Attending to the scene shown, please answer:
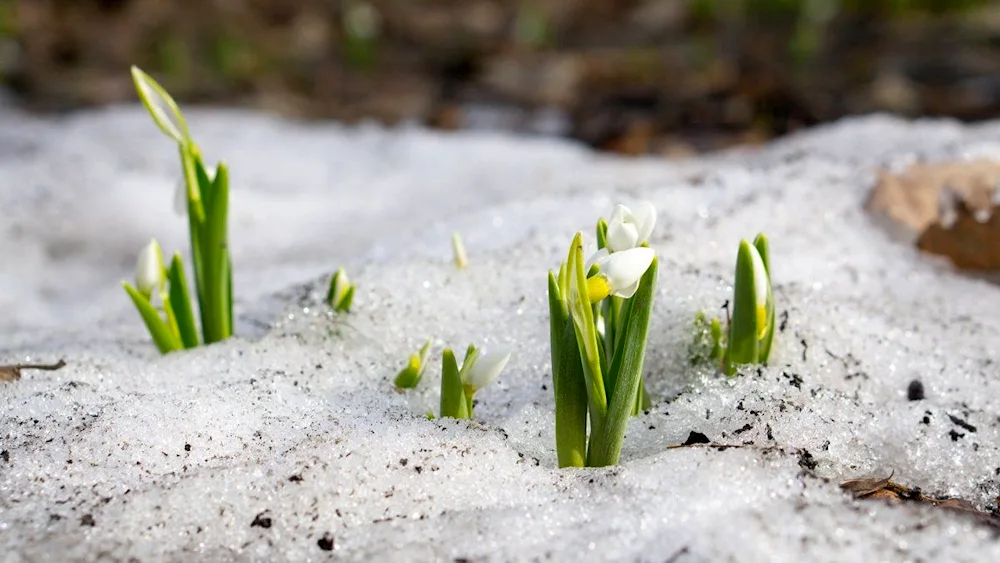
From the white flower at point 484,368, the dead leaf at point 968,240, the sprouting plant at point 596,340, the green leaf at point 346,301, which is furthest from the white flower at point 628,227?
the dead leaf at point 968,240

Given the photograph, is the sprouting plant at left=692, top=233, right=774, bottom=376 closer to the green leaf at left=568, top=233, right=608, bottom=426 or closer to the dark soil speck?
the green leaf at left=568, top=233, right=608, bottom=426

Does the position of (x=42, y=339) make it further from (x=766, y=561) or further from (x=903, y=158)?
(x=903, y=158)

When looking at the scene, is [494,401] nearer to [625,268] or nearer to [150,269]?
[625,268]

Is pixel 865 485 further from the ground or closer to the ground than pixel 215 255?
closer to the ground

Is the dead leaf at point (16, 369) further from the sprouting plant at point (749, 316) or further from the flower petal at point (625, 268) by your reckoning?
the sprouting plant at point (749, 316)

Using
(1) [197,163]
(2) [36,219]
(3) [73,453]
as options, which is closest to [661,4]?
(2) [36,219]

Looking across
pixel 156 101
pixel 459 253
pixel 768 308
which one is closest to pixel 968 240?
pixel 768 308

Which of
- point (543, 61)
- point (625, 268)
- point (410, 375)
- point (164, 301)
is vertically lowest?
point (410, 375)
